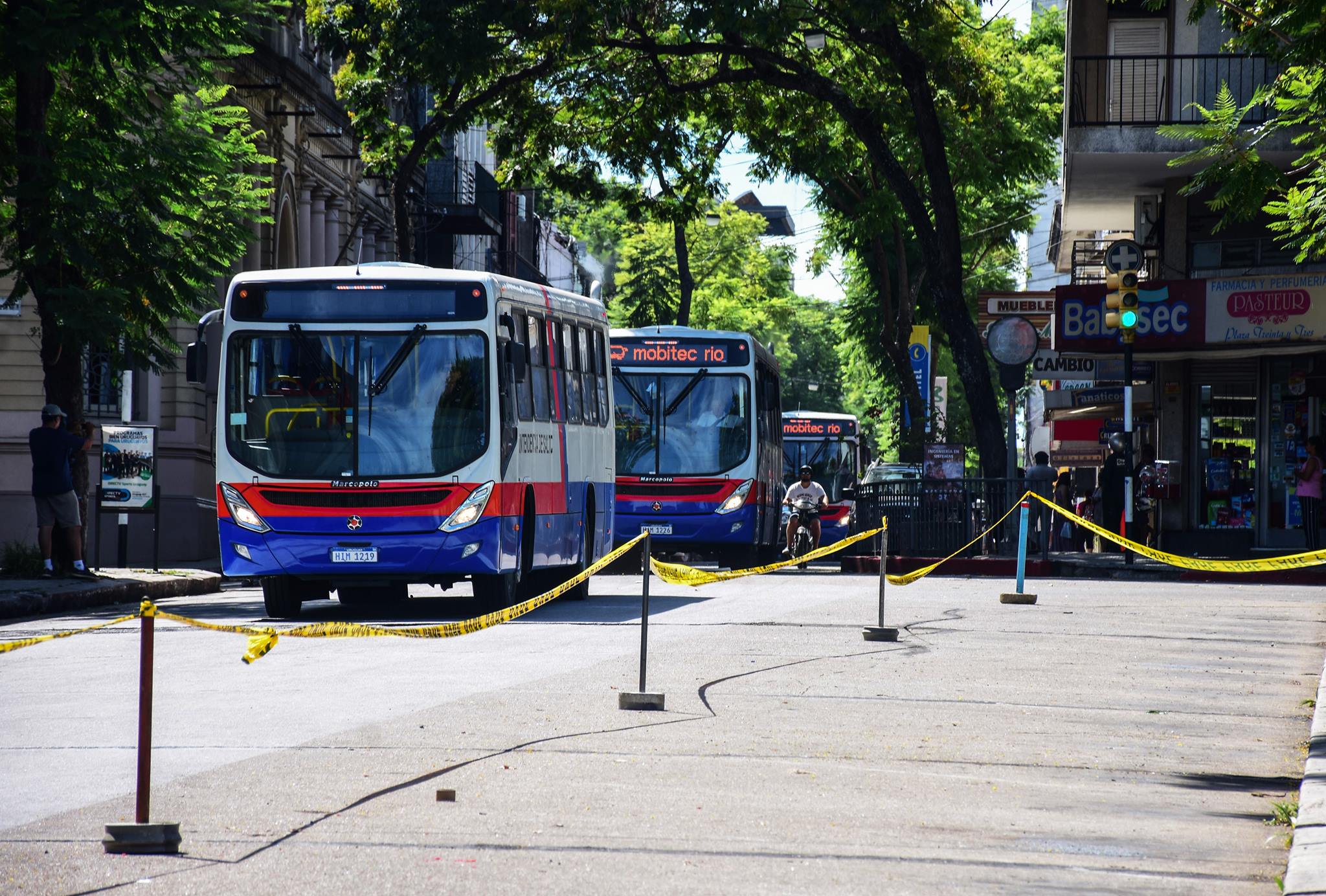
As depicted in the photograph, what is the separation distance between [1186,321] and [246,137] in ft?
44.6

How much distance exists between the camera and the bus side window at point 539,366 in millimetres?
18719

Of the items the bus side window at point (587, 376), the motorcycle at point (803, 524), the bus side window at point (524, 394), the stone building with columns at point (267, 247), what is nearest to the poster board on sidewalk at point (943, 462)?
the motorcycle at point (803, 524)

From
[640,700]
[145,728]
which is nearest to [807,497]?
[640,700]

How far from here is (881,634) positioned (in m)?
15.0

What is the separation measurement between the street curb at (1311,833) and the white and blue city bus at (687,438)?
1837 centimetres

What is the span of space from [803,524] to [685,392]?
6202mm

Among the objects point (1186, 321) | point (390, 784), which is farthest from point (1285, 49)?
point (1186, 321)

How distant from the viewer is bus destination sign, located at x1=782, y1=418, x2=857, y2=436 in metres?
41.6

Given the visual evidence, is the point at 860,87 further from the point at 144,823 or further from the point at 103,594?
the point at 144,823

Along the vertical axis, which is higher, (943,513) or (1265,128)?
(1265,128)

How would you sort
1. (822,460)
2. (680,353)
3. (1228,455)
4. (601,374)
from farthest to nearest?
(822,460)
(1228,455)
(680,353)
(601,374)

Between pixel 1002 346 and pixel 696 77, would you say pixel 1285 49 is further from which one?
pixel 696 77

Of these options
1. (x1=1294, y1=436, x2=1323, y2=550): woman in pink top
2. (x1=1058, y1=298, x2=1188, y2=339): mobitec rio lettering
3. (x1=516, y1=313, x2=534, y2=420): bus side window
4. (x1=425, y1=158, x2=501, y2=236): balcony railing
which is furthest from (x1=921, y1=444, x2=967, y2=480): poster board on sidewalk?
(x1=425, y1=158, x2=501, y2=236): balcony railing

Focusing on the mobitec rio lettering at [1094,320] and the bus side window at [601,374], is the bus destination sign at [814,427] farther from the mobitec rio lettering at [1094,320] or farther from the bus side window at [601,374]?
the bus side window at [601,374]
